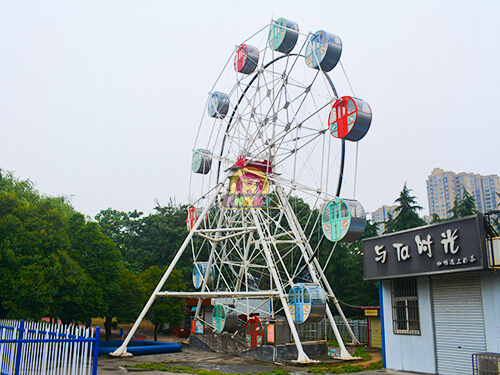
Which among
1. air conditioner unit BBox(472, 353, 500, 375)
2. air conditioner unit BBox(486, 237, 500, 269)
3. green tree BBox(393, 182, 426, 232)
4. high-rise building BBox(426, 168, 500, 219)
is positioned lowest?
air conditioner unit BBox(472, 353, 500, 375)

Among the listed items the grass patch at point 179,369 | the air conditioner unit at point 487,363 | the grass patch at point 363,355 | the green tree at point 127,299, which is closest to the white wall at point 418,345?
the air conditioner unit at point 487,363

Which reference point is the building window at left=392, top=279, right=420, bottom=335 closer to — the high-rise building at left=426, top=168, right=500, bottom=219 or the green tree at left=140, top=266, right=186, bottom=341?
the green tree at left=140, top=266, right=186, bottom=341

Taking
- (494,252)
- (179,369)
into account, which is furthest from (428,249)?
(179,369)

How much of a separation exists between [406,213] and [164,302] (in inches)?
836

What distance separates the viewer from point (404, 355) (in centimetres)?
1502

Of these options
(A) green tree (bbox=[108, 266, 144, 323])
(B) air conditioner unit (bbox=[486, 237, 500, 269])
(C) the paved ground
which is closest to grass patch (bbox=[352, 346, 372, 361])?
(C) the paved ground

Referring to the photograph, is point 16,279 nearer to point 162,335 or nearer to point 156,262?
point 162,335

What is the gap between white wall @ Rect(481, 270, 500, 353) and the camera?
12.2m

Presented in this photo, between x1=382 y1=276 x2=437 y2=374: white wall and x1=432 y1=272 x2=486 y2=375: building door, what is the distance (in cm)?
19

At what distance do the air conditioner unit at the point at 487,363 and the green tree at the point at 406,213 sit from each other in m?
26.6

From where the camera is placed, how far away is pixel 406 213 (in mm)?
38094

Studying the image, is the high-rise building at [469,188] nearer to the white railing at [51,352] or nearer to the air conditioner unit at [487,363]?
the air conditioner unit at [487,363]

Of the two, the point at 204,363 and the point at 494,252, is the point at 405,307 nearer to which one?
the point at 494,252

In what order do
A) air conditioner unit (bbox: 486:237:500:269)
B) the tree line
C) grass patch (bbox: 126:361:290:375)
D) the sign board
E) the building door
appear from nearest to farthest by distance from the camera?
1. air conditioner unit (bbox: 486:237:500:269)
2. the sign board
3. the building door
4. grass patch (bbox: 126:361:290:375)
5. the tree line
